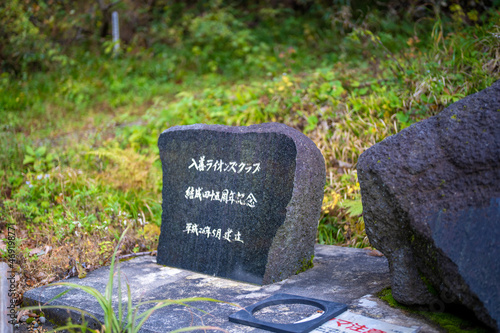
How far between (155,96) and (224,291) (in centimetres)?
592

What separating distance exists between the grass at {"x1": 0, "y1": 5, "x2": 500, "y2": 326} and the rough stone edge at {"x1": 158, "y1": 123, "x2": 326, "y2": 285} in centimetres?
91

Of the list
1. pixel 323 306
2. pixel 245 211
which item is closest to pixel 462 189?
pixel 323 306

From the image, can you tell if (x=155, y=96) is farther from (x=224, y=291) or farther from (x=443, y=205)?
(x=443, y=205)

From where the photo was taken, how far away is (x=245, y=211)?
10.7 feet

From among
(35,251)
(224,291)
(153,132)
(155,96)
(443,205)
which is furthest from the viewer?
(155,96)

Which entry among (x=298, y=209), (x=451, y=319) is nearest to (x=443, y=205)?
(x=451, y=319)

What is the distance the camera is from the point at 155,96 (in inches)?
328

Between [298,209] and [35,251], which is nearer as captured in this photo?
[298,209]

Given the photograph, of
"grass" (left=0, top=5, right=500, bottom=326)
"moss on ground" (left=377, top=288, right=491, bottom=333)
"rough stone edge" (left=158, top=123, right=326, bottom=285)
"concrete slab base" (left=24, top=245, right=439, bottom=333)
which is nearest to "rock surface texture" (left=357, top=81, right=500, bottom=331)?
"moss on ground" (left=377, top=288, right=491, bottom=333)

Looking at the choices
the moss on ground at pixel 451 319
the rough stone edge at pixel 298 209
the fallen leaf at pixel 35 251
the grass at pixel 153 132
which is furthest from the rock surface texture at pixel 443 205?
the fallen leaf at pixel 35 251

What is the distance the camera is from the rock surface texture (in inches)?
83.9

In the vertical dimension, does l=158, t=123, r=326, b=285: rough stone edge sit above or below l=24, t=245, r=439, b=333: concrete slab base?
above

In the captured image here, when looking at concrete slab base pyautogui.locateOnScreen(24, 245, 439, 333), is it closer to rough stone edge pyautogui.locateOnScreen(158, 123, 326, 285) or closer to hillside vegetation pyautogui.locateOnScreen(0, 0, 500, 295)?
rough stone edge pyautogui.locateOnScreen(158, 123, 326, 285)

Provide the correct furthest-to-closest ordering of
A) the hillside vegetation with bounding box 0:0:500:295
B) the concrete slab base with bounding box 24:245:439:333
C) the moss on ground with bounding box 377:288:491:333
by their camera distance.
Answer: the hillside vegetation with bounding box 0:0:500:295 → the concrete slab base with bounding box 24:245:439:333 → the moss on ground with bounding box 377:288:491:333
